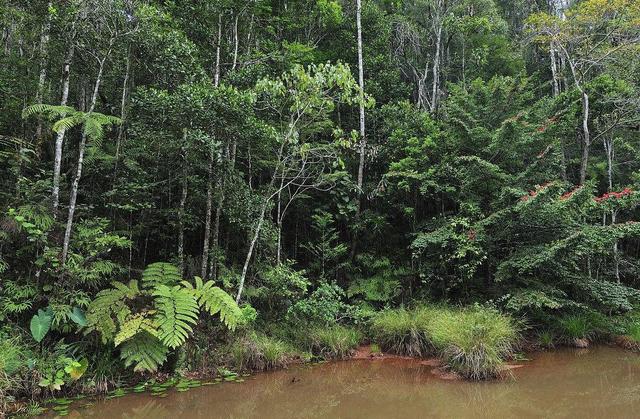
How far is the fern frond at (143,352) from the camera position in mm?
6605

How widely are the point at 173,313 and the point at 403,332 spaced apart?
4692 millimetres

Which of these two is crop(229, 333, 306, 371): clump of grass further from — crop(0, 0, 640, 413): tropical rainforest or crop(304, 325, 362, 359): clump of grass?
crop(304, 325, 362, 359): clump of grass

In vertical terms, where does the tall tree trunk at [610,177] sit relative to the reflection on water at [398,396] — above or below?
above

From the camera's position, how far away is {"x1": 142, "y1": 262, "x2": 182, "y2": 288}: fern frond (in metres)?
7.63

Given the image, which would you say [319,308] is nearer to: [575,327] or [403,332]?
[403,332]

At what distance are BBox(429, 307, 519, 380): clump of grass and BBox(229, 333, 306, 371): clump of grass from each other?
9.67ft

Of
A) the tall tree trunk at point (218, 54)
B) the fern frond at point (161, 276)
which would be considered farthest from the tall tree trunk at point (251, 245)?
the tall tree trunk at point (218, 54)

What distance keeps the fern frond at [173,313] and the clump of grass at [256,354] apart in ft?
3.97

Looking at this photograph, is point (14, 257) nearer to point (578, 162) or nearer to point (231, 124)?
point (231, 124)

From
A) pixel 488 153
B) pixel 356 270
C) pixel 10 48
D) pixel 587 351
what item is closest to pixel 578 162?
pixel 488 153

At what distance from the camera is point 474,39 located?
16672mm

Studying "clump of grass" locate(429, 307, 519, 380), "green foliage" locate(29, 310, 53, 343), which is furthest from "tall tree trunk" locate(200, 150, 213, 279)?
"clump of grass" locate(429, 307, 519, 380)

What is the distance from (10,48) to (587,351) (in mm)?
13927

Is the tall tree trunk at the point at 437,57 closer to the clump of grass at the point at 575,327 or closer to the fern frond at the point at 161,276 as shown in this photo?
the clump of grass at the point at 575,327
